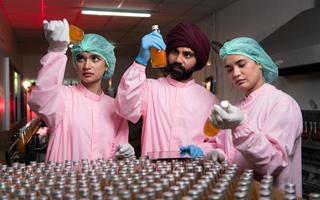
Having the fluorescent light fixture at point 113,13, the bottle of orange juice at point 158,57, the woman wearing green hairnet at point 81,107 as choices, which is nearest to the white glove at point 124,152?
the woman wearing green hairnet at point 81,107

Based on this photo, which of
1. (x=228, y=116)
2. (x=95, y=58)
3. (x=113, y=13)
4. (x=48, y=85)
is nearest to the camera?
(x=228, y=116)

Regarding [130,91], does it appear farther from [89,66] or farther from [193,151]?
[193,151]

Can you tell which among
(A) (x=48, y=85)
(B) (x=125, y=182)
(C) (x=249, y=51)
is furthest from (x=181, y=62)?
(B) (x=125, y=182)

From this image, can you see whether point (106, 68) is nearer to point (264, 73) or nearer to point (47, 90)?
point (47, 90)

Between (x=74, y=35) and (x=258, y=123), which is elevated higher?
(x=74, y=35)

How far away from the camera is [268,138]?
1.25 m

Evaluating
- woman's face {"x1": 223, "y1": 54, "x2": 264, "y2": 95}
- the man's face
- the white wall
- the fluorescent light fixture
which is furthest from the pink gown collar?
the fluorescent light fixture

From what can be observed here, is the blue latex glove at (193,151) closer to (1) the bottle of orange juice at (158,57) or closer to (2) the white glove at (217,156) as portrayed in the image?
(2) the white glove at (217,156)

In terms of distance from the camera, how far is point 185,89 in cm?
182

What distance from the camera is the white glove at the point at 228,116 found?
110cm

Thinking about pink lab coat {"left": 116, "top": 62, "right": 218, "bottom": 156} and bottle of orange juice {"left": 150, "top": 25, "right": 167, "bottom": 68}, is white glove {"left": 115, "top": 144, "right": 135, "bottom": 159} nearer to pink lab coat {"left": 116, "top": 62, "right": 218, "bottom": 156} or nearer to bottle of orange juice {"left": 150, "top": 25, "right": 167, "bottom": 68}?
pink lab coat {"left": 116, "top": 62, "right": 218, "bottom": 156}

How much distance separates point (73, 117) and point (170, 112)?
17.4 inches

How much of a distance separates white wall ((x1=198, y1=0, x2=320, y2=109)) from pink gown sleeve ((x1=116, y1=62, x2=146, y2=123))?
2244 millimetres

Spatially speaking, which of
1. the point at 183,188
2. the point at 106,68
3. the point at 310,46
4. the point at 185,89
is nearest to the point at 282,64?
the point at 310,46
